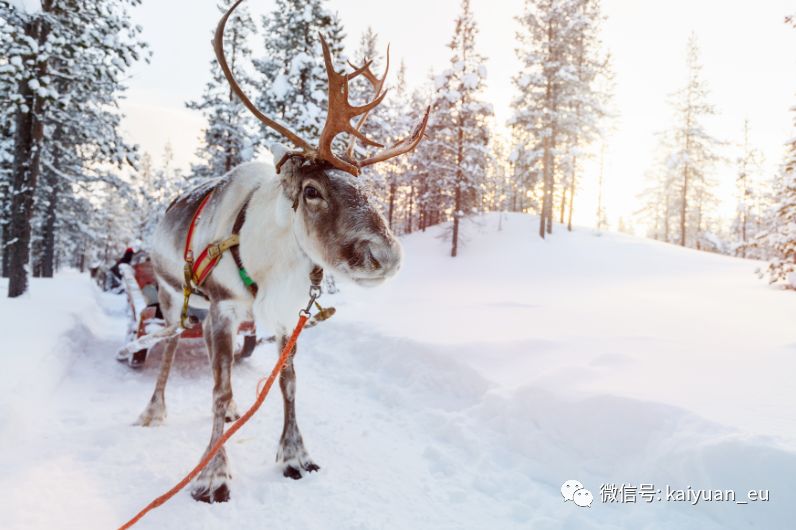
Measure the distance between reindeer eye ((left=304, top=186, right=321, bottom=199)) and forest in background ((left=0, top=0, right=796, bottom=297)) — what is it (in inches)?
46.4

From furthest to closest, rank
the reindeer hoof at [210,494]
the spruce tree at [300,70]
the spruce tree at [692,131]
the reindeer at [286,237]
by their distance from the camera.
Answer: the spruce tree at [692,131] → the spruce tree at [300,70] → the reindeer hoof at [210,494] → the reindeer at [286,237]

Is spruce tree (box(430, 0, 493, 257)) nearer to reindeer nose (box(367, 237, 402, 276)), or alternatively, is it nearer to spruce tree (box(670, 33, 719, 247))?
spruce tree (box(670, 33, 719, 247))

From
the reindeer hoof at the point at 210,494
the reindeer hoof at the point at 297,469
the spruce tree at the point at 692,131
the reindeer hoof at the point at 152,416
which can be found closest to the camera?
the reindeer hoof at the point at 210,494

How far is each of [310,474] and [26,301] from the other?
786cm

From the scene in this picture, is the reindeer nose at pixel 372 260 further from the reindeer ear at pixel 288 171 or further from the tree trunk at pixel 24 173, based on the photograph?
the tree trunk at pixel 24 173

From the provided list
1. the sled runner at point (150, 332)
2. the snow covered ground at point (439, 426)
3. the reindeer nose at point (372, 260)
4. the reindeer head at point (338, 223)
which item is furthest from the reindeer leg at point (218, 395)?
the sled runner at point (150, 332)

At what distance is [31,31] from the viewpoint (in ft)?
27.4

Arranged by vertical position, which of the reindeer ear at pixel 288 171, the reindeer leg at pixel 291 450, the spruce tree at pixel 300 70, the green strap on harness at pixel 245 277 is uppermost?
the spruce tree at pixel 300 70

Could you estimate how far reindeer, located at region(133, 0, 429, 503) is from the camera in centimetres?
260

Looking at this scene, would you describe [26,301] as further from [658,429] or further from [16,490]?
[658,429]

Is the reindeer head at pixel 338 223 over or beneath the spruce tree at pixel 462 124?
beneath

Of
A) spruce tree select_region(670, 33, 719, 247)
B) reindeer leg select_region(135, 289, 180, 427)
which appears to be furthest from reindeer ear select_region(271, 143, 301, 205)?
spruce tree select_region(670, 33, 719, 247)

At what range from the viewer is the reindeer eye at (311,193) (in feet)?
9.01

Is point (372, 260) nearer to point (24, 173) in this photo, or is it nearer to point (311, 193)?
point (311, 193)
